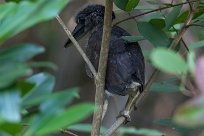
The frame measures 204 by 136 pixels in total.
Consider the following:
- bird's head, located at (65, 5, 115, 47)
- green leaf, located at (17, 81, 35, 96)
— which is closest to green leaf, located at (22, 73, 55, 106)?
green leaf, located at (17, 81, 35, 96)

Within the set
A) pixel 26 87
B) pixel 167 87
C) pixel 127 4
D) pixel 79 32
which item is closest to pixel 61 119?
pixel 26 87

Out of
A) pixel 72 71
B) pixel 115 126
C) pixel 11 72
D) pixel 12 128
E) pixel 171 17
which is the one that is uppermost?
pixel 11 72

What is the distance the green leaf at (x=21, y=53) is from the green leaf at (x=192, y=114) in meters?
0.21

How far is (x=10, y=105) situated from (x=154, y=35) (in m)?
0.77

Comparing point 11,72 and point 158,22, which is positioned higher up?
point 11,72

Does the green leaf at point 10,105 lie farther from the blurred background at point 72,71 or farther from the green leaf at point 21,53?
the blurred background at point 72,71

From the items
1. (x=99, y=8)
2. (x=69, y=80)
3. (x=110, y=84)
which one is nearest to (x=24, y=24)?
(x=110, y=84)

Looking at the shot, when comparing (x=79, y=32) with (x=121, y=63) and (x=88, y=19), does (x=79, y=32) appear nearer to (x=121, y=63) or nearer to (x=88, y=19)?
(x=88, y=19)

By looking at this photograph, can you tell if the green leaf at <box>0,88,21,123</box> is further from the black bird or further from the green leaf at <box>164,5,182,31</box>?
the black bird

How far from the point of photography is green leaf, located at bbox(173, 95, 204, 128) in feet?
1.65

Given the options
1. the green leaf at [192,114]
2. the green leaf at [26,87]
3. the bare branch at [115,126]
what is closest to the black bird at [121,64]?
the bare branch at [115,126]

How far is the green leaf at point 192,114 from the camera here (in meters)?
0.50

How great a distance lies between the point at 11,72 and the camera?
61 centimetres

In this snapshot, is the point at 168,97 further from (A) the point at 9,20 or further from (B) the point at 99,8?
(A) the point at 9,20
